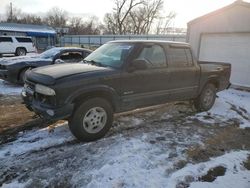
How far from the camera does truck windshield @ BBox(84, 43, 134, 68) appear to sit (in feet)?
17.1

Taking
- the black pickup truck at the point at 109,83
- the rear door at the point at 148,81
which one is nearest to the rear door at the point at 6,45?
the black pickup truck at the point at 109,83

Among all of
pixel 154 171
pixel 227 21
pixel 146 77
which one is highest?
pixel 227 21

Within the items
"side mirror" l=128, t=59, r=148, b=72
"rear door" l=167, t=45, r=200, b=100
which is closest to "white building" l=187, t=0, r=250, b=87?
"rear door" l=167, t=45, r=200, b=100

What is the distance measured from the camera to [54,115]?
426 cm

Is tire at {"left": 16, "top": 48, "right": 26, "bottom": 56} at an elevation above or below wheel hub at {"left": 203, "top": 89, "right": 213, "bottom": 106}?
above

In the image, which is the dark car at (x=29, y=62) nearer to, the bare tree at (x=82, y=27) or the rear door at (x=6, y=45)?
the rear door at (x=6, y=45)

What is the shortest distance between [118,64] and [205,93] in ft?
10.3

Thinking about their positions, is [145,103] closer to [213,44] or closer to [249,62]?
[249,62]

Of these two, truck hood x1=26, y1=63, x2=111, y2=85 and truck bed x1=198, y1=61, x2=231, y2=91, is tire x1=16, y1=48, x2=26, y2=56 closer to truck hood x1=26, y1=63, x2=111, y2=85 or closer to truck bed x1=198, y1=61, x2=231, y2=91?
truck bed x1=198, y1=61, x2=231, y2=91

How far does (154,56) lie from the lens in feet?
18.5

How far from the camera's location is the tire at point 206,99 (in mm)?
7053

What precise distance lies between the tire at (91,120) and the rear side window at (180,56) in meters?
2.01

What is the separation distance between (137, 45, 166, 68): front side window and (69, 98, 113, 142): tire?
128cm

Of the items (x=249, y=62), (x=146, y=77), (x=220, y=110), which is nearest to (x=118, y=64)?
(x=146, y=77)
